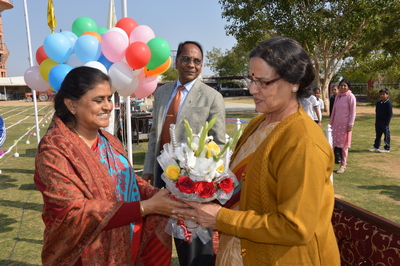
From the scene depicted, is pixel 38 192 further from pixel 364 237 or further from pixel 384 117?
pixel 384 117

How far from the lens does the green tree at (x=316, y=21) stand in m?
16.1

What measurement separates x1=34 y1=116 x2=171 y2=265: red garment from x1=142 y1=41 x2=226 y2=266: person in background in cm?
137

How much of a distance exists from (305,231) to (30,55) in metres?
7.85

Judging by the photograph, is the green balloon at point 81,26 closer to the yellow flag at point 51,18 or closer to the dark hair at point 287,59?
the yellow flag at point 51,18

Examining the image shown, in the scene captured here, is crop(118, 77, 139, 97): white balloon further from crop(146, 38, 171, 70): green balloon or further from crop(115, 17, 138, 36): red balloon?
crop(115, 17, 138, 36): red balloon

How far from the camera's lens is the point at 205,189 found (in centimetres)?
159

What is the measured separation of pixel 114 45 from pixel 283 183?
2984 millimetres

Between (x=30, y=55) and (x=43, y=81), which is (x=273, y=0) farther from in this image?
(x=43, y=81)

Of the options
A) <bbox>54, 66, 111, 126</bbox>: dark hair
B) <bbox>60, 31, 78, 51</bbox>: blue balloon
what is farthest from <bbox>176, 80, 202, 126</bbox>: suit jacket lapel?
<bbox>60, 31, 78, 51</bbox>: blue balloon

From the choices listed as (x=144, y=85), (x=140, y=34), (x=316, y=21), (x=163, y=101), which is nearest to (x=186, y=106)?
(x=163, y=101)

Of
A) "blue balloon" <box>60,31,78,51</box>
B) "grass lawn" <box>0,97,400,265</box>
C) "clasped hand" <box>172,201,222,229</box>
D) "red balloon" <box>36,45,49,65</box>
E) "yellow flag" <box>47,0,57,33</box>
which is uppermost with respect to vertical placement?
"yellow flag" <box>47,0,57,33</box>

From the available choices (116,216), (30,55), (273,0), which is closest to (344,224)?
→ (116,216)

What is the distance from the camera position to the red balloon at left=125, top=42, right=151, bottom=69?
12.4 ft

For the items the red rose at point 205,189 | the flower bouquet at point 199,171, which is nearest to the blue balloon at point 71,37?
the flower bouquet at point 199,171
